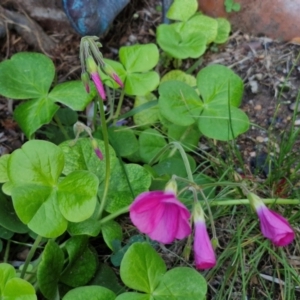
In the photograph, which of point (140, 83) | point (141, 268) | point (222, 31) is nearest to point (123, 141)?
point (140, 83)

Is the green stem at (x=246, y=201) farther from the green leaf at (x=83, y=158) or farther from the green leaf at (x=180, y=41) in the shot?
the green leaf at (x=180, y=41)

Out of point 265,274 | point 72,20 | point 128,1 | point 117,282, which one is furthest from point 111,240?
point 128,1

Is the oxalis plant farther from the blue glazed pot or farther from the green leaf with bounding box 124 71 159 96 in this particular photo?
the blue glazed pot

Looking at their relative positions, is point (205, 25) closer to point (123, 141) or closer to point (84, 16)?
point (84, 16)

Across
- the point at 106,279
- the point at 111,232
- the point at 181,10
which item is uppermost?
the point at 181,10

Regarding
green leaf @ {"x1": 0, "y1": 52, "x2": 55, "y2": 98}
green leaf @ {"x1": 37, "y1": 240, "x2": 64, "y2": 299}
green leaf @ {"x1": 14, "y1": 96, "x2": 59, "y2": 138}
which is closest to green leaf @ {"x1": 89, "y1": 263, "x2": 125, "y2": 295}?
green leaf @ {"x1": 37, "y1": 240, "x2": 64, "y2": 299}
